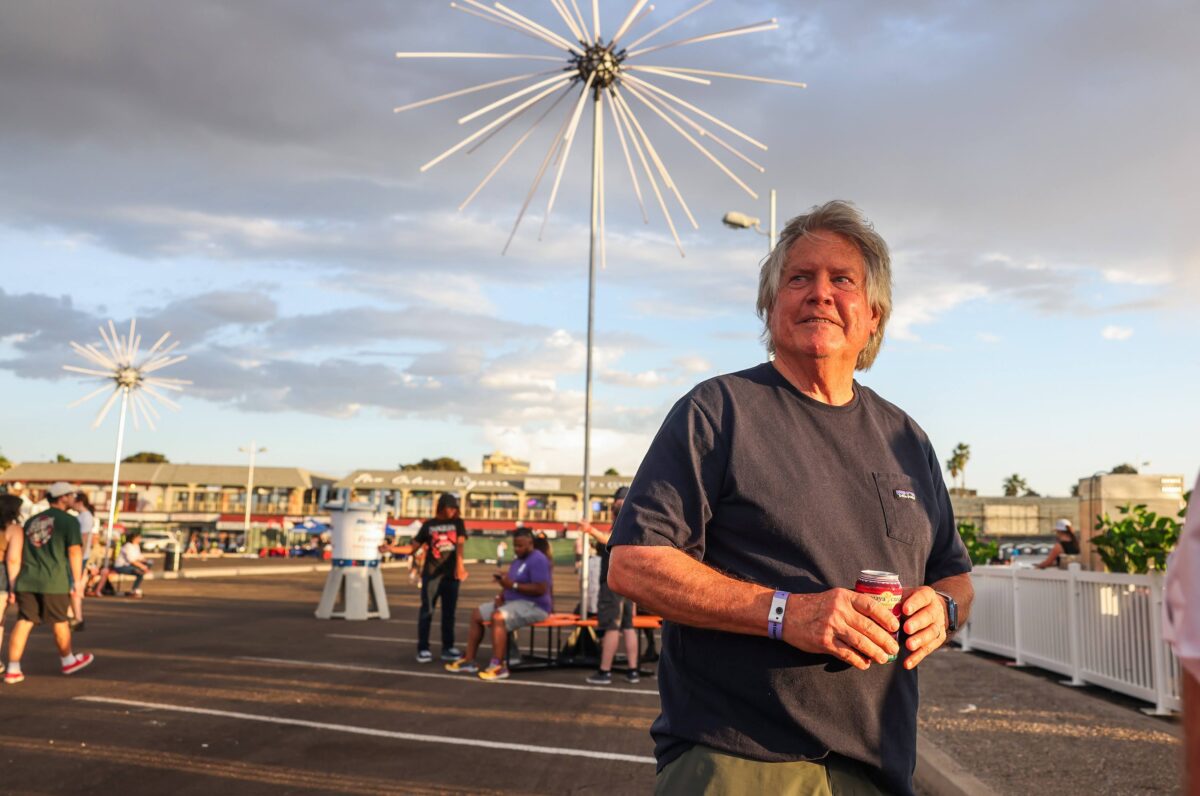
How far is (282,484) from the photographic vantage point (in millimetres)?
96875

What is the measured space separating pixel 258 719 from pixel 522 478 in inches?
3357

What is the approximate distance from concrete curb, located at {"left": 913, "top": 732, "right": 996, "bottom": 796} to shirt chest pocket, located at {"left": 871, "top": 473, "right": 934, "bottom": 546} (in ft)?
11.6

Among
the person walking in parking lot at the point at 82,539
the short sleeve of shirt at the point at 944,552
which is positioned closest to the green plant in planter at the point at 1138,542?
the short sleeve of shirt at the point at 944,552

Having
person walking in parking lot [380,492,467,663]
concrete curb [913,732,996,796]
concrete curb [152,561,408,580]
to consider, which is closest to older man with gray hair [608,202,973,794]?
concrete curb [913,732,996,796]

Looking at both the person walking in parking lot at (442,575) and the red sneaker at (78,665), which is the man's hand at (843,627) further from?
the person walking in parking lot at (442,575)

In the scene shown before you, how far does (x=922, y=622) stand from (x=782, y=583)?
298mm

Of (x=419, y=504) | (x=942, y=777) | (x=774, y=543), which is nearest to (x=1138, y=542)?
(x=942, y=777)

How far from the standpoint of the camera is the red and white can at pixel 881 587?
1899 mm

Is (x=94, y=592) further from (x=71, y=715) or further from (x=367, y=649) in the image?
(x=71, y=715)

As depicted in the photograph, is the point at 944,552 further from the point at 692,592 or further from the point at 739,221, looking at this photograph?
the point at 739,221

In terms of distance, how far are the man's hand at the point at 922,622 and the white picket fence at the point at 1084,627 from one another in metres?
5.50

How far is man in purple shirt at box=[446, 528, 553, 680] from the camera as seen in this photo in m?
10.9

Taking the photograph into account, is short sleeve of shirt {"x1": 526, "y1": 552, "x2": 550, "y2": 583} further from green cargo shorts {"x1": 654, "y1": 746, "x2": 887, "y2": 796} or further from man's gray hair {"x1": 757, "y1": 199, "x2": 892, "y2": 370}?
green cargo shorts {"x1": 654, "y1": 746, "x2": 887, "y2": 796}

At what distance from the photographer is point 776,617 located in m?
1.92
